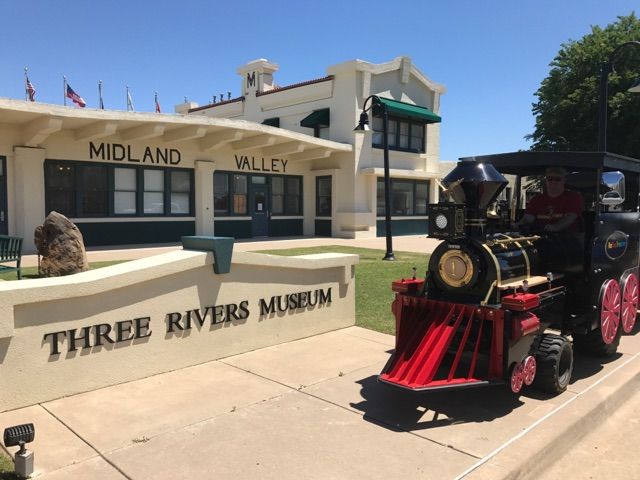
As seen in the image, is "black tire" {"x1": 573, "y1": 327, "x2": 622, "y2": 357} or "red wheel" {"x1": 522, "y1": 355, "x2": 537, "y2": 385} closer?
"red wheel" {"x1": 522, "y1": 355, "x2": 537, "y2": 385}

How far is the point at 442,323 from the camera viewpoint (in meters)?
4.36

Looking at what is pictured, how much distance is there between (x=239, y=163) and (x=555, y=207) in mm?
14930

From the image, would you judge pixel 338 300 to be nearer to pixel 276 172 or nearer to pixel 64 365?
pixel 64 365

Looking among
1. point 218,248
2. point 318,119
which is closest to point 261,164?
point 318,119

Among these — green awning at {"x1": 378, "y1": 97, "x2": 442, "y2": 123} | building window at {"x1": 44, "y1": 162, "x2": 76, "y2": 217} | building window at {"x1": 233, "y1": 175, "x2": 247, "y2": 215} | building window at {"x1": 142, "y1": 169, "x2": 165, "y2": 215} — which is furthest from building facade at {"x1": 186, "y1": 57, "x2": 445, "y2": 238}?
building window at {"x1": 44, "y1": 162, "x2": 76, "y2": 217}

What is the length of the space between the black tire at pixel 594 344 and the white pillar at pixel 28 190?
44.3 ft

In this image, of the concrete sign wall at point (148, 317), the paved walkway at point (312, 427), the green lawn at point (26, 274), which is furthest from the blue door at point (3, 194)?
the paved walkway at point (312, 427)

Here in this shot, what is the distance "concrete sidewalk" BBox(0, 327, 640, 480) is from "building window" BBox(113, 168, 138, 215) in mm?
12274

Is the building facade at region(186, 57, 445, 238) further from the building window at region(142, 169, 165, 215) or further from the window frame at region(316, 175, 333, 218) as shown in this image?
the building window at region(142, 169, 165, 215)

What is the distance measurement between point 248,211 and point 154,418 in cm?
1621

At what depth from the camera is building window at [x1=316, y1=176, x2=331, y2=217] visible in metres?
22.1

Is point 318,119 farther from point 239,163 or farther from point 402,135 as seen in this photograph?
point 239,163

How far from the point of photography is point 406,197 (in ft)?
77.8

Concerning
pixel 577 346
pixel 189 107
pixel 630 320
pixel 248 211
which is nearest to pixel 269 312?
pixel 577 346
